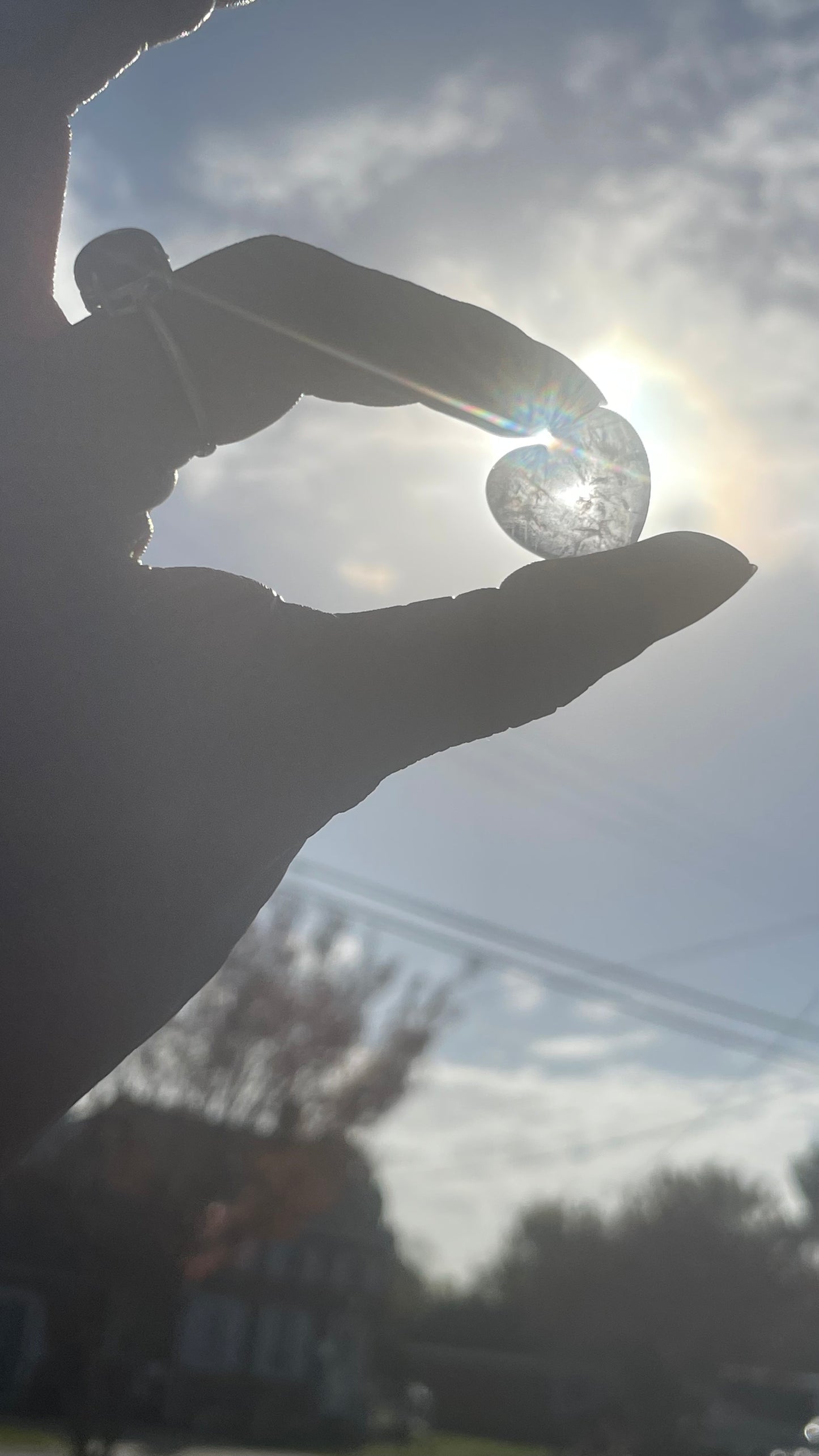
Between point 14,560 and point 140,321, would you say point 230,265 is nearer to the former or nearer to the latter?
point 140,321

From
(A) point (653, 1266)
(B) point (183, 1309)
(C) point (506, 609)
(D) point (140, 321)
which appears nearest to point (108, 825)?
(C) point (506, 609)

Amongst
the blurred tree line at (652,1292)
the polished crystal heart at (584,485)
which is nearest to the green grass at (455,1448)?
the blurred tree line at (652,1292)

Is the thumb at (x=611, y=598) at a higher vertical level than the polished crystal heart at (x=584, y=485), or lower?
lower

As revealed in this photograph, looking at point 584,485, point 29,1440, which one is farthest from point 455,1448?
point 584,485

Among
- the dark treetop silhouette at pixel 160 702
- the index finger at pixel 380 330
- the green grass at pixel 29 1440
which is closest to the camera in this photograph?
the dark treetop silhouette at pixel 160 702

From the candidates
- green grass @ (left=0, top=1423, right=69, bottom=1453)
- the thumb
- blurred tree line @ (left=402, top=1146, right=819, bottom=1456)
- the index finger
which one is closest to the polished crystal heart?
the index finger

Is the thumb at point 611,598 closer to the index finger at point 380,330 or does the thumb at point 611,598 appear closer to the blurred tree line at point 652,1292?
the index finger at point 380,330

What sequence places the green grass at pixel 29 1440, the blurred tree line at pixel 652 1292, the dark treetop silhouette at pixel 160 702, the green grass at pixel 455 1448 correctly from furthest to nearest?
1. the blurred tree line at pixel 652 1292
2. the green grass at pixel 455 1448
3. the green grass at pixel 29 1440
4. the dark treetop silhouette at pixel 160 702
